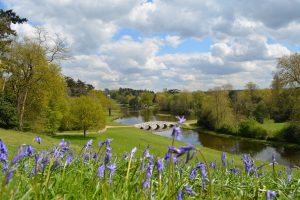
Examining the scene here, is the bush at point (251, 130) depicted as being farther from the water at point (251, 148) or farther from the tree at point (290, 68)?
the tree at point (290, 68)

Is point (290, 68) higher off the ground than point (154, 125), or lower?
higher

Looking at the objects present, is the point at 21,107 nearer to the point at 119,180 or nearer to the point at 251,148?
the point at 251,148

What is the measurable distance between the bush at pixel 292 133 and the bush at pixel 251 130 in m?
5.38

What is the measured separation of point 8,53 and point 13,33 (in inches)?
90.8

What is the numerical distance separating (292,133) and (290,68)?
11494 mm

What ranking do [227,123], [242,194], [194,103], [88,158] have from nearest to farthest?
[242,194], [88,158], [227,123], [194,103]

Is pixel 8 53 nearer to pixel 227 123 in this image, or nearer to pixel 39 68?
pixel 39 68

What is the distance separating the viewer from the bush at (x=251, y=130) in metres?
61.4

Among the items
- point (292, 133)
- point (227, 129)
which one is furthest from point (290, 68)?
point (227, 129)

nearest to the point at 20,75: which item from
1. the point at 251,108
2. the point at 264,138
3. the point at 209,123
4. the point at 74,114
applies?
A: the point at 74,114

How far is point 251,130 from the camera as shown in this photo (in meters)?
63.2

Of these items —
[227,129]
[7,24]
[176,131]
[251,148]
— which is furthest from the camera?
[227,129]

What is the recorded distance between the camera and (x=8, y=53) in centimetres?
3631

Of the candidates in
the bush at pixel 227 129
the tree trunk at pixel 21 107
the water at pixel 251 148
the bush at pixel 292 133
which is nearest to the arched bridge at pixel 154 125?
the bush at pixel 227 129
